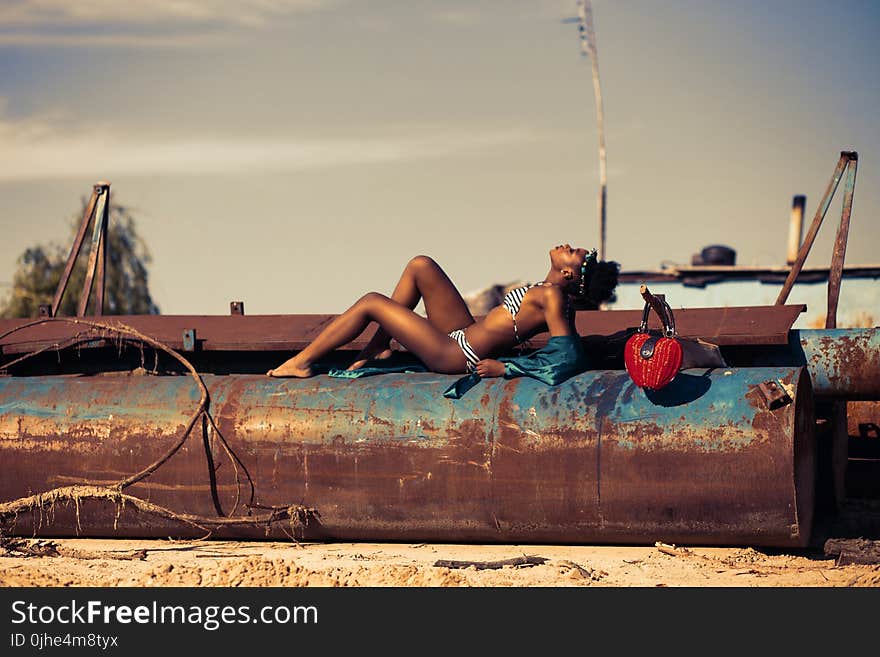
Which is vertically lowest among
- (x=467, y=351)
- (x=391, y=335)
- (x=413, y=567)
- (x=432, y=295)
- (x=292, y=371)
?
(x=413, y=567)

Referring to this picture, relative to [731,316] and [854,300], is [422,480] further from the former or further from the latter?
[854,300]

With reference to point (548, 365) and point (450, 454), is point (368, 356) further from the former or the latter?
point (548, 365)

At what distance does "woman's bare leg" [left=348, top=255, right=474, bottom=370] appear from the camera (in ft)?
25.8

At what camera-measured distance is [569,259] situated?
295 inches

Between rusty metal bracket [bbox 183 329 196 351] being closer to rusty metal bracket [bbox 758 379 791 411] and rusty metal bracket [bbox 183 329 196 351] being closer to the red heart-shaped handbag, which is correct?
the red heart-shaped handbag

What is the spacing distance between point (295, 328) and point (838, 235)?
3.91 m

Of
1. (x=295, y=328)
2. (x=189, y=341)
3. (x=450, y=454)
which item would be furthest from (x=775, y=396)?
(x=189, y=341)

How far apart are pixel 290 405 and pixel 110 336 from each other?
1.66 m

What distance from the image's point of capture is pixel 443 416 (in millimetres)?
7055

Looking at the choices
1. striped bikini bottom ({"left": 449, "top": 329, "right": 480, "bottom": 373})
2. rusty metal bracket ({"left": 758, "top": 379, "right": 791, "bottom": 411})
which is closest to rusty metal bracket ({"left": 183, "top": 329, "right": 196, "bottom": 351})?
striped bikini bottom ({"left": 449, "top": 329, "right": 480, "bottom": 373})

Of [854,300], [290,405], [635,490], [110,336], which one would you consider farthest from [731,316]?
[854,300]

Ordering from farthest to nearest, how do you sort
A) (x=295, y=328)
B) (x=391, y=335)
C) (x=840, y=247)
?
(x=840, y=247), (x=295, y=328), (x=391, y=335)

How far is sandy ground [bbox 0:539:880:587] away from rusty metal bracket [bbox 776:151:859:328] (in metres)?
2.23

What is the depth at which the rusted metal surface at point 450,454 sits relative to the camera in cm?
660
